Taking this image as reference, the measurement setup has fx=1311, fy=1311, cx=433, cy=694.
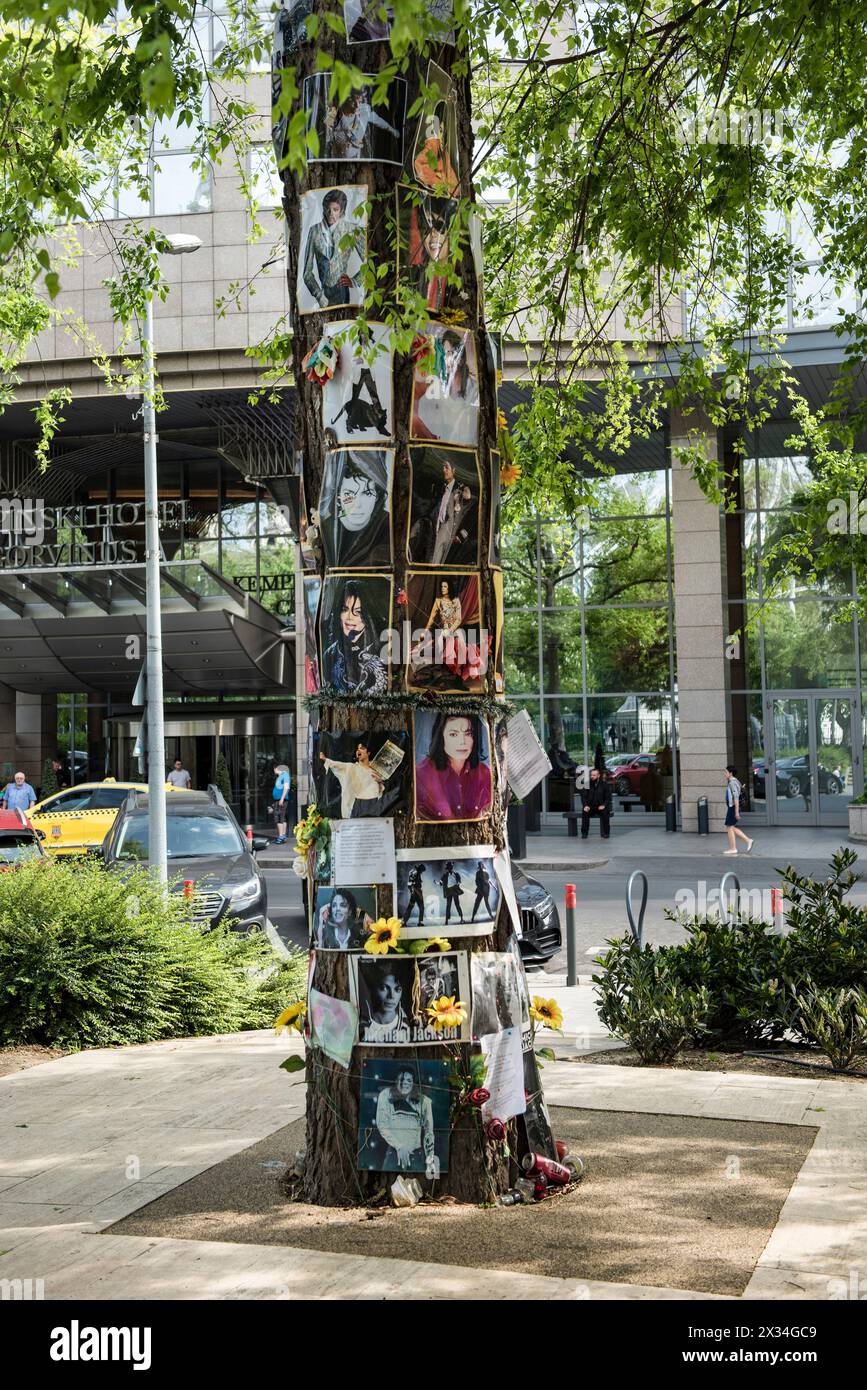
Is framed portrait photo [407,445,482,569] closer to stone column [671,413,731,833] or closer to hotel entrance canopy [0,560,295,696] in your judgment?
stone column [671,413,731,833]

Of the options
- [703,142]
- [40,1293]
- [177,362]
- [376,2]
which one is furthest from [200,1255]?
[177,362]

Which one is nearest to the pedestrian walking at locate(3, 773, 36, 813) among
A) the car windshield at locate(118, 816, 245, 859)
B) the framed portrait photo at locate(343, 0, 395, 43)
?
the car windshield at locate(118, 816, 245, 859)

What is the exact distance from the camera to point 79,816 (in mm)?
21125

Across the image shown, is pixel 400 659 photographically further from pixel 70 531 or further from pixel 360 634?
pixel 70 531

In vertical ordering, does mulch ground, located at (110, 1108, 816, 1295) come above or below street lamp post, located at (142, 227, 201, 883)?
below

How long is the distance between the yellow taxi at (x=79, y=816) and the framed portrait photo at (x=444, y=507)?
45.7 ft

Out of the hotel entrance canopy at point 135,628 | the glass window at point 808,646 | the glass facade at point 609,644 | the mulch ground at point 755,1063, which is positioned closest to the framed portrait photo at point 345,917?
the mulch ground at point 755,1063

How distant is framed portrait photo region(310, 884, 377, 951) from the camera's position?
17.0 feet

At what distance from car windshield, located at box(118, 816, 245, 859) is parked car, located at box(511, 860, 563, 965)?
3.74 m

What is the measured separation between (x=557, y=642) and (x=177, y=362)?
1170 cm

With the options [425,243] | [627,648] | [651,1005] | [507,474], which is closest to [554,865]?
[627,648]

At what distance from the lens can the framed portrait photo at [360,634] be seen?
207 inches

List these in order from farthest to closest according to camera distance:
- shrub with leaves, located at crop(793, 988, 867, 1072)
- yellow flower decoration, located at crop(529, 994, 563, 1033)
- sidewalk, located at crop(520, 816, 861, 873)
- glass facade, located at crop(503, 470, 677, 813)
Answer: glass facade, located at crop(503, 470, 677, 813), sidewalk, located at crop(520, 816, 861, 873), shrub with leaves, located at crop(793, 988, 867, 1072), yellow flower decoration, located at crop(529, 994, 563, 1033)
